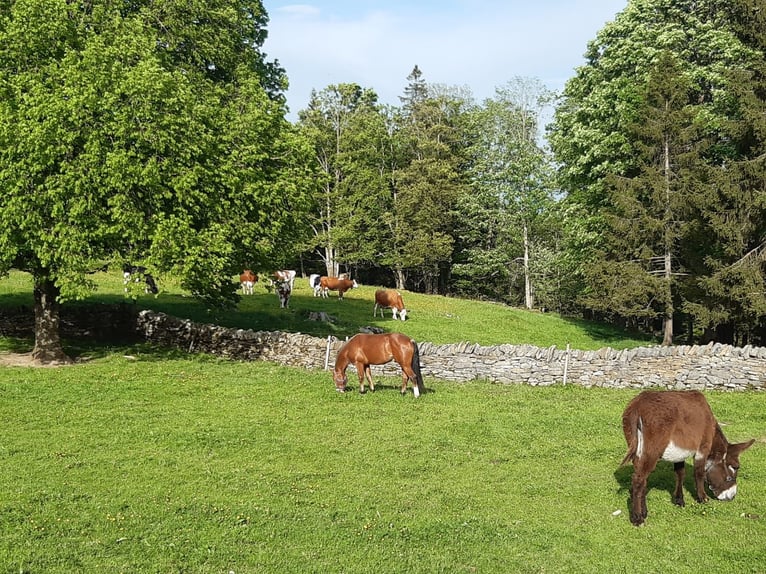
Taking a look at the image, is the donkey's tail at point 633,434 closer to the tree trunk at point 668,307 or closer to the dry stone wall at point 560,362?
the dry stone wall at point 560,362

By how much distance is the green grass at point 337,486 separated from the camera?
7590 millimetres

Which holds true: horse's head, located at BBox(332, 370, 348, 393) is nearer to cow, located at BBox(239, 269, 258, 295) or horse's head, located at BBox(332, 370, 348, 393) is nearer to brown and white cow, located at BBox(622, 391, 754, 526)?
brown and white cow, located at BBox(622, 391, 754, 526)

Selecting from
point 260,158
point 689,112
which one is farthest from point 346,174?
point 260,158

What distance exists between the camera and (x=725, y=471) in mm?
9062

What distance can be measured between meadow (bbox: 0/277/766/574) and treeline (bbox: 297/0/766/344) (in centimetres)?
1063

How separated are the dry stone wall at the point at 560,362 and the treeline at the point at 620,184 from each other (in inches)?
214

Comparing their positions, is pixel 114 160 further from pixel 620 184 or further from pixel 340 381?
pixel 620 184

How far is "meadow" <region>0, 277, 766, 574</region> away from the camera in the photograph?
760cm

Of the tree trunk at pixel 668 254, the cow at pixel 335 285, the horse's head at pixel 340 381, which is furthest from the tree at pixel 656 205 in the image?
the horse's head at pixel 340 381

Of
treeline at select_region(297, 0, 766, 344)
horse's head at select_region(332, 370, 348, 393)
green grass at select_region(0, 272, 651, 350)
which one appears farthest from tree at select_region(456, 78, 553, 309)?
horse's head at select_region(332, 370, 348, 393)

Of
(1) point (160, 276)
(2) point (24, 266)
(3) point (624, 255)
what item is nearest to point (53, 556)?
(1) point (160, 276)

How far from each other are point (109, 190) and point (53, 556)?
11.6 metres

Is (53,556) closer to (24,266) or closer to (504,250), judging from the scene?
(24,266)

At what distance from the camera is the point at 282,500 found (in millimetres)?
9281
